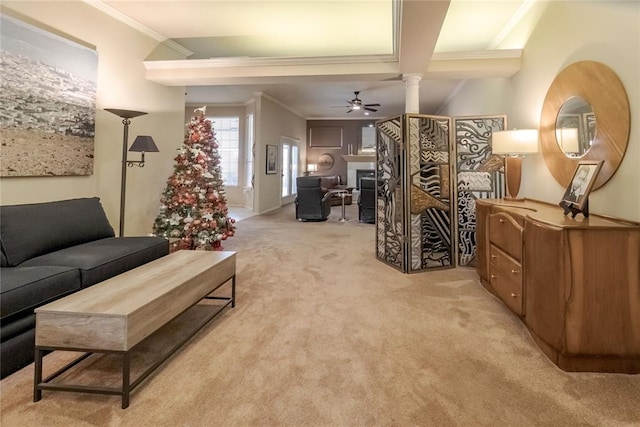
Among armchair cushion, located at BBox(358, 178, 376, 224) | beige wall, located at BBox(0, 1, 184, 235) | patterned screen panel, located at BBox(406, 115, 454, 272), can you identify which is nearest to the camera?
beige wall, located at BBox(0, 1, 184, 235)

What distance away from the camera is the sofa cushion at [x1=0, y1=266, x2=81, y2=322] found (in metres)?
1.67

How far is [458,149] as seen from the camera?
387cm

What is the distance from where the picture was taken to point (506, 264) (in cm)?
248

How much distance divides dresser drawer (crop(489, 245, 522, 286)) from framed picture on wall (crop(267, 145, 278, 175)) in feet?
22.4

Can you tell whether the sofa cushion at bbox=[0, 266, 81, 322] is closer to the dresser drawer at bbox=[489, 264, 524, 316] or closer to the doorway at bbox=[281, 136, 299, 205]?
the dresser drawer at bbox=[489, 264, 524, 316]

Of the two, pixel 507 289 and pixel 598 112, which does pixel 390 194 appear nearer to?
pixel 507 289

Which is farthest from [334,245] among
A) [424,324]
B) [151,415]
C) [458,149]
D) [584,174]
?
[151,415]

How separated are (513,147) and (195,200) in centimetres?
384

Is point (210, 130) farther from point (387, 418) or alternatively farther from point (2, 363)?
point (387, 418)

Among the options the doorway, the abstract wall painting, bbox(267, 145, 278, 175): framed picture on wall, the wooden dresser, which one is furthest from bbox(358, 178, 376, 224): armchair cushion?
the wooden dresser

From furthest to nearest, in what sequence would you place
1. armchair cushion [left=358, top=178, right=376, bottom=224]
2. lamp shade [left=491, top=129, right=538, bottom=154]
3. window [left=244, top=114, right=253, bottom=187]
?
window [left=244, top=114, right=253, bottom=187] < armchair cushion [left=358, top=178, right=376, bottom=224] < lamp shade [left=491, top=129, right=538, bottom=154]

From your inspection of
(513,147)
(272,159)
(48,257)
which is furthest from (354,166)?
(48,257)

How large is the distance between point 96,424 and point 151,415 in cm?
21

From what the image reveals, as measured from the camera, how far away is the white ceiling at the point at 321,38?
3635 mm
